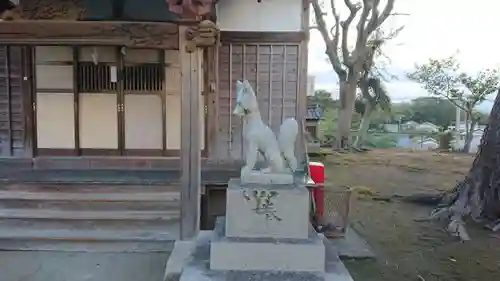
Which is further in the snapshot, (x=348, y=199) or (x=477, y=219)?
(x=477, y=219)

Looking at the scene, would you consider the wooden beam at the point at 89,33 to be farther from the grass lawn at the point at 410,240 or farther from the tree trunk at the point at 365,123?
the tree trunk at the point at 365,123

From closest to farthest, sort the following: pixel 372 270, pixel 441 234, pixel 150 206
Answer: pixel 372 270, pixel 150 206, pixel 441 234

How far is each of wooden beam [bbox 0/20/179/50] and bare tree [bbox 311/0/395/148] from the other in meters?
10.5

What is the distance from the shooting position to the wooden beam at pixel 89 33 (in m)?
4.46

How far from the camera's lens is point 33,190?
5.55m

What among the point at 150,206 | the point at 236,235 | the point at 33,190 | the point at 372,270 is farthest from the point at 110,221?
the point at 372,270

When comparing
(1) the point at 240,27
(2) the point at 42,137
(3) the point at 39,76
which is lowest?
(2) the point at 42,137

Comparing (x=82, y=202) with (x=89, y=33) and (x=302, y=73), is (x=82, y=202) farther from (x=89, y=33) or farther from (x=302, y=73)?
(x=302, y=73)

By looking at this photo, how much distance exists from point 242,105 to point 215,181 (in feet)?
7.33

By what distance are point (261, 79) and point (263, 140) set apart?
11.4 feet

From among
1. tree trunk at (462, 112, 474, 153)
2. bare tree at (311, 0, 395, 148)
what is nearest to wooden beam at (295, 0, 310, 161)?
bare tree at (311, 0, 395, 148)

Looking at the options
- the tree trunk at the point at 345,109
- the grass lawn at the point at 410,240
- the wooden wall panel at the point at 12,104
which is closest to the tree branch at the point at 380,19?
the tree trunk at the point at 345,109

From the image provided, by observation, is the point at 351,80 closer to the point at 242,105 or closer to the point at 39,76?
the point at 39,76

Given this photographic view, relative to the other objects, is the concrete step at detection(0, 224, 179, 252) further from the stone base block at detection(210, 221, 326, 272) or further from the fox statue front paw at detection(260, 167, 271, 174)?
the fox statue front paw at detection(260, 167, 271, 174)
